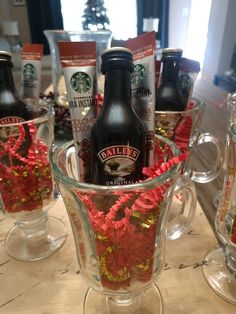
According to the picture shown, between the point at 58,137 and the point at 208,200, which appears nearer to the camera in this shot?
the point at 208,200

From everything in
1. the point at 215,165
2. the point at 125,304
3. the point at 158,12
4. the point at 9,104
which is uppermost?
the point at 158,12

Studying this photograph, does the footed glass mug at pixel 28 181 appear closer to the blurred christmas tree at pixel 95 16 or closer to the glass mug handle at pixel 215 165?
the glass mug handle at pixel 215 165

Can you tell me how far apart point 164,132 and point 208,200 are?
0.19 m

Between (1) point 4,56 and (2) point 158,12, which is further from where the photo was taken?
(2) point 158,12

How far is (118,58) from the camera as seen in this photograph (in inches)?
9.7

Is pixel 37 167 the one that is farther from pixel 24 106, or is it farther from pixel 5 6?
pixel 5 6

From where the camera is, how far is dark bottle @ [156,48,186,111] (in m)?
0.41

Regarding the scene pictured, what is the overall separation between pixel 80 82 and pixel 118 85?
45 mm

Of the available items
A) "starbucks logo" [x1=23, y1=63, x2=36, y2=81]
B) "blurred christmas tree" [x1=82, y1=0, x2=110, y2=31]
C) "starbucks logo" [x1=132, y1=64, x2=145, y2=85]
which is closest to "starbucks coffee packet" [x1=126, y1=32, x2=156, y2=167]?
"starbucks logo" [x1=132, y1=64, x2=145, y2=85]

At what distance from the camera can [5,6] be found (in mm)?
3932

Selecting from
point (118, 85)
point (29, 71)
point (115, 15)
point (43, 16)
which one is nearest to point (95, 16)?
point (115, 15)

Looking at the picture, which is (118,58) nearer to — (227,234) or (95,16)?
(227,234)

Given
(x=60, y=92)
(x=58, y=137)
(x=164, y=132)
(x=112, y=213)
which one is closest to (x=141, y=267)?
(x=112, y=213)

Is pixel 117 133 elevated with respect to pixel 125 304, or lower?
elevated
